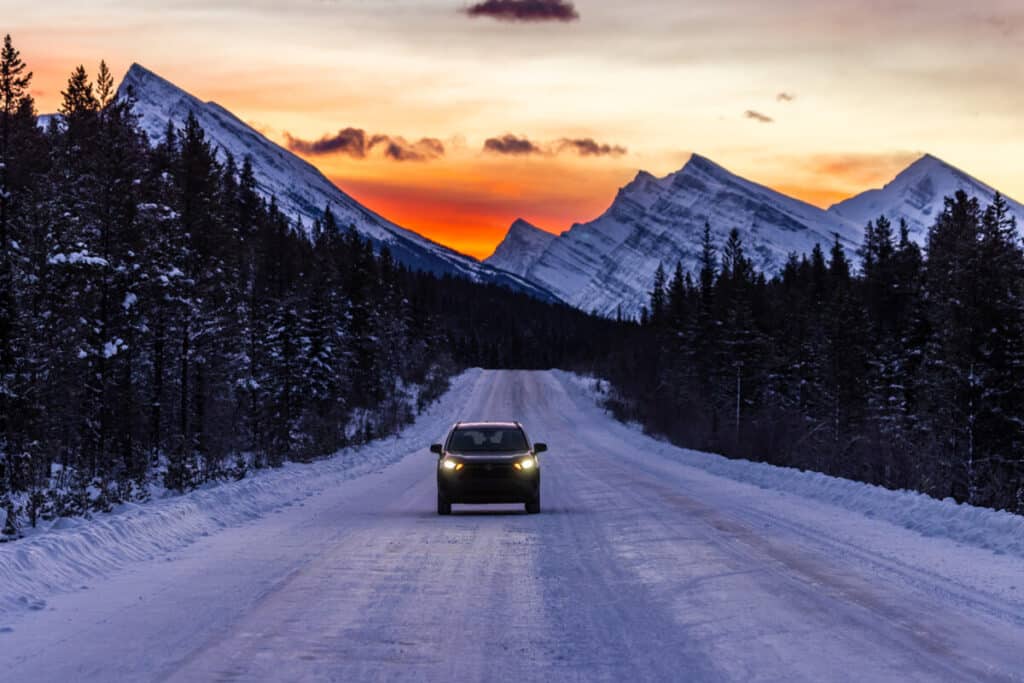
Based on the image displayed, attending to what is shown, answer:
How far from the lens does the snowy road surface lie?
716 cm

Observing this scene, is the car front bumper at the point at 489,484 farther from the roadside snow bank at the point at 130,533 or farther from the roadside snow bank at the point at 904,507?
the roadside snow bank at the point at 904,507

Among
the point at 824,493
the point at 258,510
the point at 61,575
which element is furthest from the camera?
the point at 824,493

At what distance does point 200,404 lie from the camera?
144ft

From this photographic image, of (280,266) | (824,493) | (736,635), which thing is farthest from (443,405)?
(736,635)

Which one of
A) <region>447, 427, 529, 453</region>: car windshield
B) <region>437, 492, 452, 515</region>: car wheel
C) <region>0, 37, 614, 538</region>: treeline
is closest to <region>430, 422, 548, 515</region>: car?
<region>437, 492, 452, 515</region>: car wheel

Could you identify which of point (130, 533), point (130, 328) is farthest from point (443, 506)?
point (130, 328)

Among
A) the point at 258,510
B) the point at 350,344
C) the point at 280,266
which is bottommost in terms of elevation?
the point at 258,510

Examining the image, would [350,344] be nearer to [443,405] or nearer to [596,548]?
[443,405]

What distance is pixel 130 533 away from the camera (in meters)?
14.1

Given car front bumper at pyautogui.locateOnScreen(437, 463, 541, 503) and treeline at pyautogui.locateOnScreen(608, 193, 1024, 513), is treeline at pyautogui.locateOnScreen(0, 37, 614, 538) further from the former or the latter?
treeline at pyautogui.locateOnScreen(608, 193, 1024, 513)

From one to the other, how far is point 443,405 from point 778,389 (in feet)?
82.6

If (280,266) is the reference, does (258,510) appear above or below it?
below

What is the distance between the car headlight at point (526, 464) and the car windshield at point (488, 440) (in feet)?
1.65

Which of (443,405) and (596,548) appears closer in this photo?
(596,548)
